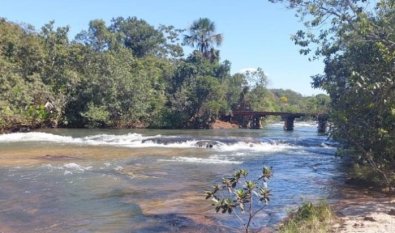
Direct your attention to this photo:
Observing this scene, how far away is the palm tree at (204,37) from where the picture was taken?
64875 millimetres

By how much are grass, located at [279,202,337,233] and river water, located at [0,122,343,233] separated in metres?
0.63

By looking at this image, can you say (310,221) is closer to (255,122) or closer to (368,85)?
(368,85)

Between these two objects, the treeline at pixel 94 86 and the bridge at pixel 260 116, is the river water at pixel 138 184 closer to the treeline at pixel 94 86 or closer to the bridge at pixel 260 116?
the treeline at pixel 94 86

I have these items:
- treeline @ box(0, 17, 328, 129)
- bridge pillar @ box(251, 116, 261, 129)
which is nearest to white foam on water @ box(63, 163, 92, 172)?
treeline @ box(0, 17, 328, 129)

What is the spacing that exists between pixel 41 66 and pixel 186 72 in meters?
17.2

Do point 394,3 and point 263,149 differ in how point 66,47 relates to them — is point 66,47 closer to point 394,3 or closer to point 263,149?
point 263,149

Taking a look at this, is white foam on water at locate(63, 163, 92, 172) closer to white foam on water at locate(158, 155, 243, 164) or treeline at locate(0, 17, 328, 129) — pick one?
white foam on water at locate(158, 155, 243, 164)

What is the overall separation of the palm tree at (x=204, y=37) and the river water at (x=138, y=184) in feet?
135

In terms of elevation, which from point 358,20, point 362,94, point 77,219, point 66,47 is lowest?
point 77,219

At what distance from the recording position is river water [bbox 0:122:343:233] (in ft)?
30.0

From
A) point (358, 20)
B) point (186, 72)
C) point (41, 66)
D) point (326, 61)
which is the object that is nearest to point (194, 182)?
point (358, 20)

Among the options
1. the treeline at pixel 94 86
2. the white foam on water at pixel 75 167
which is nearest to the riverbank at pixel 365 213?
the white foam on water at pixel 75 167

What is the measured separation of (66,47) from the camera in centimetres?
4394

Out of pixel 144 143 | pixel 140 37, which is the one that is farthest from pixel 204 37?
pixel 144 143
